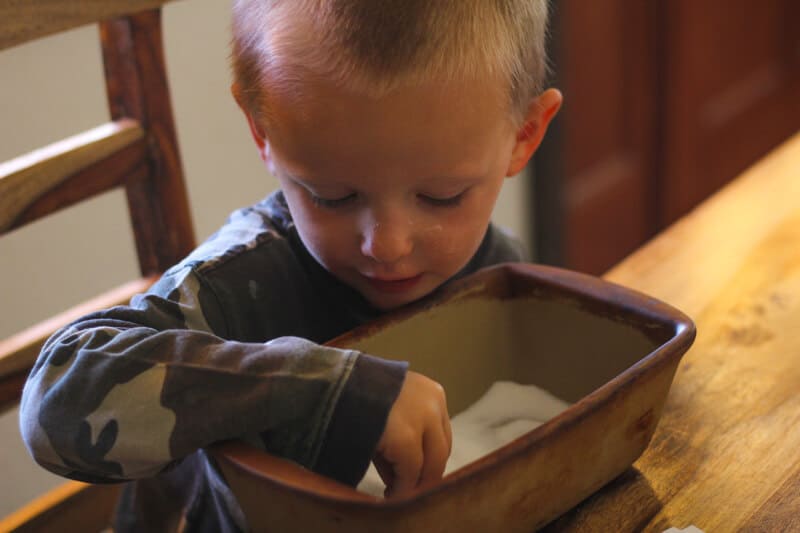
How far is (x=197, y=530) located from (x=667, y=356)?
41 centimetres

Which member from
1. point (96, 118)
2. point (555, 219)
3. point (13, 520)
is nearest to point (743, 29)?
point (555, 219)

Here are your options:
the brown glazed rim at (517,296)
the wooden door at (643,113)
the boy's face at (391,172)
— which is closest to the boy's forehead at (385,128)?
the boy's face at (391,172)

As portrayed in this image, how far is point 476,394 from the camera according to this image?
0.81 metres

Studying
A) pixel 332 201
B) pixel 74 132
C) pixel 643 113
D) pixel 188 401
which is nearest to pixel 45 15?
pixel 332 201

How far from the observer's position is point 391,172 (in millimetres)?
664

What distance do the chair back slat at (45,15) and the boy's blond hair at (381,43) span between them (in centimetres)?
18

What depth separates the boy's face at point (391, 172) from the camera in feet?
2.13

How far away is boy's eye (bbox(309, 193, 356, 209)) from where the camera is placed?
2.29 ft

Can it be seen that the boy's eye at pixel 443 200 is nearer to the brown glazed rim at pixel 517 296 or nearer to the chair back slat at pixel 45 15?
the brown glazed rim at pixel 517 296

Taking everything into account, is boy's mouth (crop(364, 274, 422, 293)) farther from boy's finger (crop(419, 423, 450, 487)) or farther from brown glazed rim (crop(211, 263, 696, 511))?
boy's finger (crop(419, 423, 450, 487))

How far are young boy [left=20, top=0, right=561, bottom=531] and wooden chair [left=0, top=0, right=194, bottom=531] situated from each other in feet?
0.26

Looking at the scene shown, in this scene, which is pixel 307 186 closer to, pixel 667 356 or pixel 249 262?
pixel 249 262

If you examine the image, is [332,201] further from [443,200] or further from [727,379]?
[727,379]

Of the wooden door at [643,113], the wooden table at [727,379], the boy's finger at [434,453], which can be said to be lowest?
the wooden door at [643,113]
